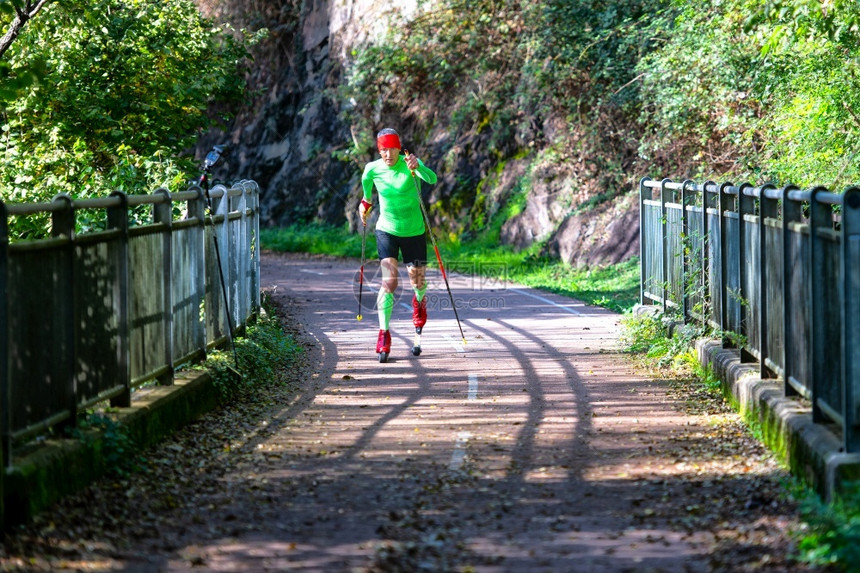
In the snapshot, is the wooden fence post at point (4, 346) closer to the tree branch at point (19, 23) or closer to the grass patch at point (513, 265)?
the tree branch at point (19, 23)

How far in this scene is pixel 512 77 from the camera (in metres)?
30.0

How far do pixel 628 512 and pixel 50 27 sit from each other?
1438 cm

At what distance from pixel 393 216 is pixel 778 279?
550 cm

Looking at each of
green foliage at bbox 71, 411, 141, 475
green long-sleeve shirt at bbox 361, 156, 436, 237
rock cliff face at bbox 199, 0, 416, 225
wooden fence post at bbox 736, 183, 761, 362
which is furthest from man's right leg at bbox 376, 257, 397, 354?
rock cliff face at bbox 199, 0, 416, 225


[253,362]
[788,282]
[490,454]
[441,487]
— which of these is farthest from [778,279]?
[253,362]

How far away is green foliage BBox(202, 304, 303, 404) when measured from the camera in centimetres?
1046

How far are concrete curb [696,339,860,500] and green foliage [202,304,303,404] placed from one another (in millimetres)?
4416

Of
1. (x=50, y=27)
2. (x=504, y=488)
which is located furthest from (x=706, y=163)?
(x=504, y=488)

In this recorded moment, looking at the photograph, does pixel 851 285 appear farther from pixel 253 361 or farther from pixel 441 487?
pixel 253 361

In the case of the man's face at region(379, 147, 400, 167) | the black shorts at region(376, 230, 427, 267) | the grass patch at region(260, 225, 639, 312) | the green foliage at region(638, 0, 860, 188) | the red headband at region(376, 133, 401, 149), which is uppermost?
the green foliage at region(638, 0, 860, 188)

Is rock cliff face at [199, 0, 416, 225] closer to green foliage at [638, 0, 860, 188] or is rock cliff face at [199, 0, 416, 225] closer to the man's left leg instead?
green foliage at [638, 0, 860, 188]

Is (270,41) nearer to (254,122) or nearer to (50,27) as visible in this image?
(254,122)

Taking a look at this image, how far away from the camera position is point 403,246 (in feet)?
42.5

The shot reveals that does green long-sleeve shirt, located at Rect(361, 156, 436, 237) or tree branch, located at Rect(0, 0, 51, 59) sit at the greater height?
tree branch, located at Rect(0, 0, 51, 59)
